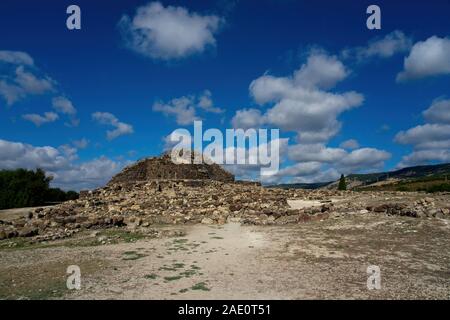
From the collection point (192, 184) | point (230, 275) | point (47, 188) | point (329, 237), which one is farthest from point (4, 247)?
point (47, 188)

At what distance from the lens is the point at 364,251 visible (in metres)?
10.1

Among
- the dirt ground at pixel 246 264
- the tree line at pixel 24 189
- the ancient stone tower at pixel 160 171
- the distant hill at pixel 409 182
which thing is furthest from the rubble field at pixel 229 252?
the distant hill at pixel 409 182

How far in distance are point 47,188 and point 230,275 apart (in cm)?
3200

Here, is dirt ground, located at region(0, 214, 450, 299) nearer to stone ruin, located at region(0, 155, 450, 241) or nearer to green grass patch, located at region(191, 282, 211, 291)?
green grass patch, located at region(191, 282, 211, 291)

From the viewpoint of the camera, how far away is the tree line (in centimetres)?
3136

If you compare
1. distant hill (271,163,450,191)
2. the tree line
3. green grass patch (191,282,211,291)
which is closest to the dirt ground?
green grass patch (191,282,211,291)

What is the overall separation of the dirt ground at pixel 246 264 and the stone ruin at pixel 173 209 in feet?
5.72

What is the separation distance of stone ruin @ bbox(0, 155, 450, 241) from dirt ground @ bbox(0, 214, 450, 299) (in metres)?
1.74

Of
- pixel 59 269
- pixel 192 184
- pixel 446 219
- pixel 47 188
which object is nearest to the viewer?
pixel 59 269

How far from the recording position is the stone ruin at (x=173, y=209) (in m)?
14.8

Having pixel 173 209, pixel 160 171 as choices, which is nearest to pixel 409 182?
pixel 160 171

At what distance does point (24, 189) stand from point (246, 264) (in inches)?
1173
